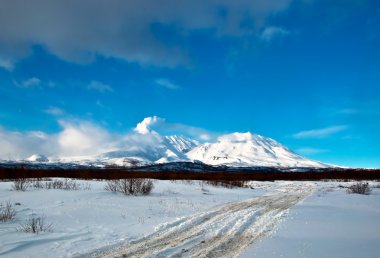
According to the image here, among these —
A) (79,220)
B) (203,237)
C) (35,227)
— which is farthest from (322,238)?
(35,227)

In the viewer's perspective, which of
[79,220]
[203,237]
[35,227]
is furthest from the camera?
[79,220]

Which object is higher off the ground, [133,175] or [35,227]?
[133,175]

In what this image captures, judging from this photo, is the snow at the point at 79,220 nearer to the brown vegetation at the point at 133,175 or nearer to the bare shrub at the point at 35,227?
the bare shrub at the point at 35,227

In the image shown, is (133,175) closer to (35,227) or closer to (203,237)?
(35,227)

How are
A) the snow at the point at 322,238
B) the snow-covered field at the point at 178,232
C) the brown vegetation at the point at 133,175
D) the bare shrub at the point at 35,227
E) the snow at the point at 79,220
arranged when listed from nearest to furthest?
the snow at the point at 322,238 → the snow-covered field at the point at 178,232 → the snow at the point at 79,220 → the bare shrub at the point at 35,227 → the brown vegetation at the point at 133,175

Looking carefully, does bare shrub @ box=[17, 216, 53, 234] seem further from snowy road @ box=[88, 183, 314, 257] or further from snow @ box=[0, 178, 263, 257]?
snowy road @ box=[88, 183, 314, 257]

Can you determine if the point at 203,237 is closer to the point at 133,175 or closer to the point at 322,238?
the point at 322,238

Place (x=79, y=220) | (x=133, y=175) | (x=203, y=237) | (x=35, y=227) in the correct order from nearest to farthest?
1. (x=203, y=237)
2. (x=35, y=227)
3. (x=79, y=220)
4. (x=133, y=175)

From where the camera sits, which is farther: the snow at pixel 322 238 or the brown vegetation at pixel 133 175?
the brown vegetation at pixel 133 175

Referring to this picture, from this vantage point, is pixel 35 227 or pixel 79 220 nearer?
pixel 35 227

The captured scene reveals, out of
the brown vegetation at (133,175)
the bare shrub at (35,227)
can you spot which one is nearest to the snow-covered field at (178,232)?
the bare shrub at (35,227)

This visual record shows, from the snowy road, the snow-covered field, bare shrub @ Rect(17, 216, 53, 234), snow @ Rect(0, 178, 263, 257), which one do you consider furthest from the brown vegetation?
the snowy road

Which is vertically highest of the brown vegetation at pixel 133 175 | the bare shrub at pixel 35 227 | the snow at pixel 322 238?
the brown vegetation at pixel 133 175

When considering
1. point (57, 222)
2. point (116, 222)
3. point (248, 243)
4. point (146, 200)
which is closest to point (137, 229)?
point (116, 222)
